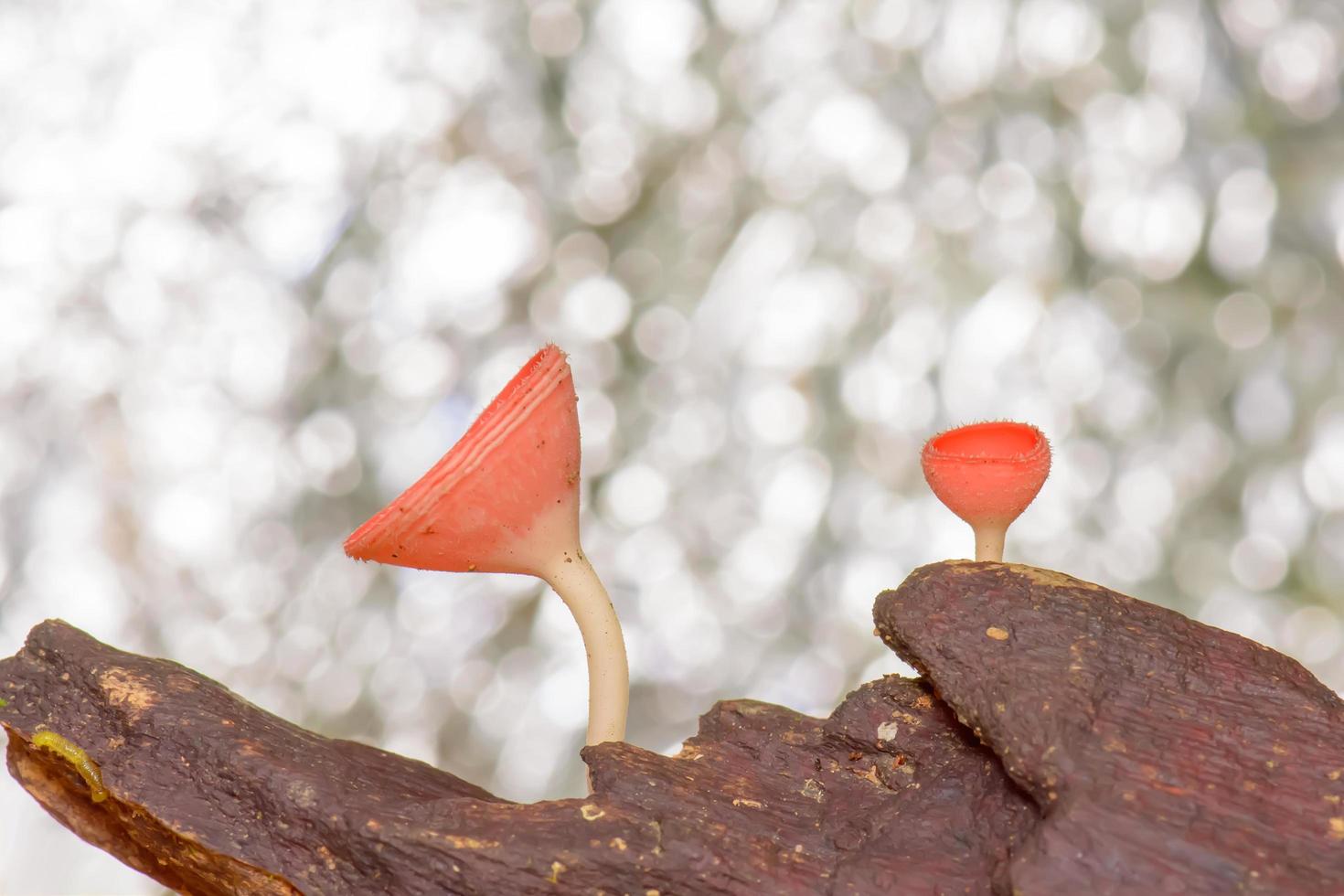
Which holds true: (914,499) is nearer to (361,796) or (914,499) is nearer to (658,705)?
(658,705)

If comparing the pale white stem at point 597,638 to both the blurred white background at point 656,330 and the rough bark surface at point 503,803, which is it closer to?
the rough bark surface at point 503,803

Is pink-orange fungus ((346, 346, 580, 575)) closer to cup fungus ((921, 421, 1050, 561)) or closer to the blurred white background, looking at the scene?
cup fungus ((921, 421, 1050, 561))

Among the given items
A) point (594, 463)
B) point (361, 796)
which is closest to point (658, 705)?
point (594, 463)

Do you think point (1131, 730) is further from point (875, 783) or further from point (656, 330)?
point (656, 330)

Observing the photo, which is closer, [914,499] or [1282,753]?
[1282,753]

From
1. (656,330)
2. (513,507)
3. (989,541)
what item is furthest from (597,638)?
(656,330)

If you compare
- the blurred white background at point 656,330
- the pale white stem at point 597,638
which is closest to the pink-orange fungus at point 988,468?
the pale white stem at point 597,638
